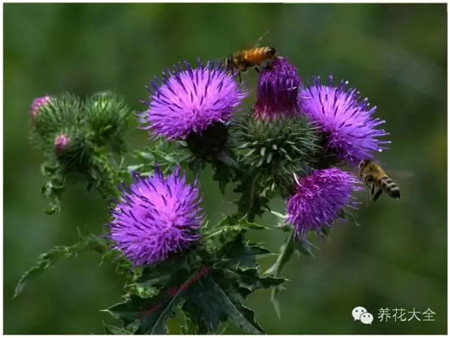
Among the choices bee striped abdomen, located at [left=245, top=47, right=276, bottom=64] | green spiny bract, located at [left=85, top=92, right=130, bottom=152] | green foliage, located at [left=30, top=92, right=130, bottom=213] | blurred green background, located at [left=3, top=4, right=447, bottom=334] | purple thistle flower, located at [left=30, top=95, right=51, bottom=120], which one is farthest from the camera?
blurred green background, located at [left=3, top=4, right=447, bottom=334]

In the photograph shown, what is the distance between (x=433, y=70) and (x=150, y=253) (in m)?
4.68

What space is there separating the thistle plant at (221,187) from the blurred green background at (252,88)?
216cm

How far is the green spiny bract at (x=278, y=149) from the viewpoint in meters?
3.25

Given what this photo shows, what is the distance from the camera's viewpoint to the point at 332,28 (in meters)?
6.75

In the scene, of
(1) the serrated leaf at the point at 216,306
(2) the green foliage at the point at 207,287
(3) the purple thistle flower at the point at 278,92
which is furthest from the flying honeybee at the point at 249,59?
(1) the serrated leaf at the point at 216,306

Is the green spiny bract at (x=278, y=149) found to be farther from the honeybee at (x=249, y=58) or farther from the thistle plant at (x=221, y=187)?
the honeybee at (x=249, y=58)

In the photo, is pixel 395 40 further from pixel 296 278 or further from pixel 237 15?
pixel 296 278

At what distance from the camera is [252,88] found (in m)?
6.02

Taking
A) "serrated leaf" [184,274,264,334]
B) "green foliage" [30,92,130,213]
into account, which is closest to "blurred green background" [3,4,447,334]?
"green foliage" [30,92,130,213]

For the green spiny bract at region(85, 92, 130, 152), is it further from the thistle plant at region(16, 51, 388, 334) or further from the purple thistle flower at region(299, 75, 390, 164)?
the purple thistle flower at region(299, 75, 390, 164)

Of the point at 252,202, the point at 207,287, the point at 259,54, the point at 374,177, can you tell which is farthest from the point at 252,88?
the point at 207,287

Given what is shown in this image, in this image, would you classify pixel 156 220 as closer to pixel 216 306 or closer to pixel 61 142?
pixel 216 306

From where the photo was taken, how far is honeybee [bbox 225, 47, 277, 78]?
366 centimetres

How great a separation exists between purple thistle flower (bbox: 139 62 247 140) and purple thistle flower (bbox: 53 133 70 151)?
2.76 ft
